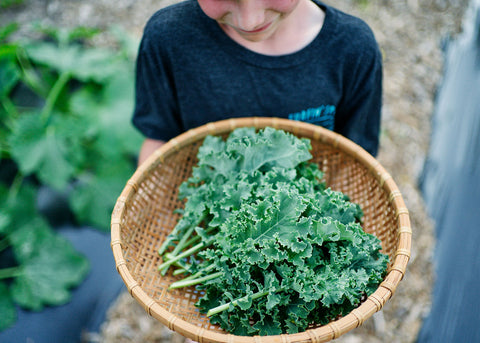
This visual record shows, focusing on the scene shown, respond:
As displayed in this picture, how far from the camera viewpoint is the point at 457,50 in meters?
4.04

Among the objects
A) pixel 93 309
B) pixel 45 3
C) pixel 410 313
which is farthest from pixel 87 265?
pixel 45 3

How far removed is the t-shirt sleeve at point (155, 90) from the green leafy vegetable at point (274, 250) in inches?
14.2

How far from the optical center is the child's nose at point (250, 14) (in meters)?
1.27

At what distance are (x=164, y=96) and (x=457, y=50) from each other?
358cm

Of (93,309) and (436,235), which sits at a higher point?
(436,235)

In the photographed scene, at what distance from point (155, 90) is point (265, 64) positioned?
20.3 inches

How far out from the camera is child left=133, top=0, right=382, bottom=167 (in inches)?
63.4

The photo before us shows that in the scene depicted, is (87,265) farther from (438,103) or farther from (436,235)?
Result: (438,103)

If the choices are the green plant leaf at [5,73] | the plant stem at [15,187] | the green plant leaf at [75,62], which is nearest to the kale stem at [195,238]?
the plant stem at [15,187]

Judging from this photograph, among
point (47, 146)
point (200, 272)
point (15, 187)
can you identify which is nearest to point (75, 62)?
point (47, 146)

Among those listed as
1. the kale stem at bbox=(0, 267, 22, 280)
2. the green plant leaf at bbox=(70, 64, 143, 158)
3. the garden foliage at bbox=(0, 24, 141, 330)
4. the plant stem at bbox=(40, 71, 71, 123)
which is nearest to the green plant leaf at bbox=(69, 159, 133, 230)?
the garden foliage at bbox=(0, 24, 141, 330)

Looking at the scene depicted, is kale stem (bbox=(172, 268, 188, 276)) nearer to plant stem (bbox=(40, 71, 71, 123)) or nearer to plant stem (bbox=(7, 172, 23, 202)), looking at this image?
plant stem (bbox=(7, 172, 23, 202))

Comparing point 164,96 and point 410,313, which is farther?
point 410,313

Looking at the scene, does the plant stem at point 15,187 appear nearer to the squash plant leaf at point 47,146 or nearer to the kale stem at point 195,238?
the squash plant leaf at point 47,146
